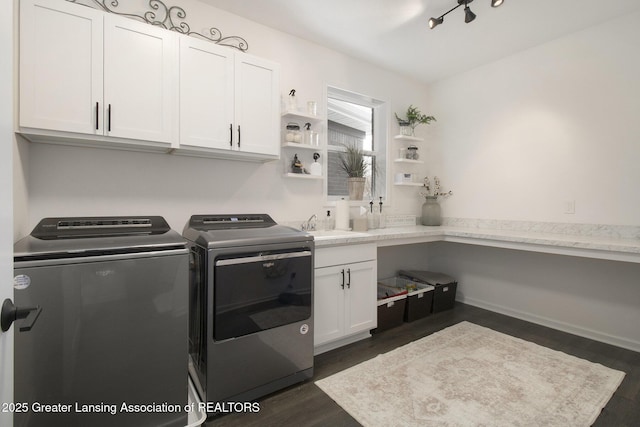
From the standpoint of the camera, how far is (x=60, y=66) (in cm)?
168

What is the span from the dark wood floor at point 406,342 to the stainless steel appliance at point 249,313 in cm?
12

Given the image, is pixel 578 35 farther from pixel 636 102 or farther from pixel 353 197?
pixel 353 197

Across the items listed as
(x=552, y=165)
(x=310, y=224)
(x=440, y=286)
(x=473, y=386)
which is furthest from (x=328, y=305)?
(x=552, y=165)

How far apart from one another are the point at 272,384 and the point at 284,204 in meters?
1.49

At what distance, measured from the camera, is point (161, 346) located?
1.58m

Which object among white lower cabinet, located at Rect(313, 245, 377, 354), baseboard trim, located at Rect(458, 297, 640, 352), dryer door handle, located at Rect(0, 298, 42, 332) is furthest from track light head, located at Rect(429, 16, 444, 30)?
dryer door handle, located at Rect(0, 298, 42, 332)

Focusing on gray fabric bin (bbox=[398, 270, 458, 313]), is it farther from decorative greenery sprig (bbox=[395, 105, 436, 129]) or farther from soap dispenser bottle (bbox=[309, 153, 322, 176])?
decorative greenery sprig (bbox=[395, 105, 436, 129])

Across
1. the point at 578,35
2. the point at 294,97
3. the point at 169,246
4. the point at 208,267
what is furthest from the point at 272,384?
the point at 578,35

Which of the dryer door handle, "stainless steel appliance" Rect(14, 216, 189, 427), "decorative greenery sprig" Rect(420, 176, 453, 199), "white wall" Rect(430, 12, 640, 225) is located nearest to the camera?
the dryer door handle

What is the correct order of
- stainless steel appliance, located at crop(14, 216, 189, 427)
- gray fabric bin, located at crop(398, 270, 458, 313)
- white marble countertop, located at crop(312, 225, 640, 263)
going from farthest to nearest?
gray fabric bin, located at crop(398, 270, 458, 313), white marble countertop, located at crop(312, 225, 640, 263), stainless steel appliance, located at crop(14, 216, 189, 427)

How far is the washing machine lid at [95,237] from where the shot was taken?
1.39 meters

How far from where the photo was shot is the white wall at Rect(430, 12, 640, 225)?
8.64 ft

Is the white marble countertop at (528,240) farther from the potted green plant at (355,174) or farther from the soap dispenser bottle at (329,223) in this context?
the potted green plant at (355,174)

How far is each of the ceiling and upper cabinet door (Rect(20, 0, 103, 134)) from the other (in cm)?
102
